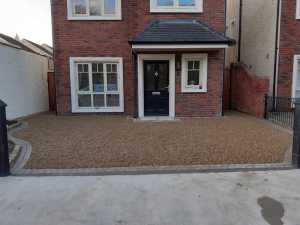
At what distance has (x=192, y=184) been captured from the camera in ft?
12.6

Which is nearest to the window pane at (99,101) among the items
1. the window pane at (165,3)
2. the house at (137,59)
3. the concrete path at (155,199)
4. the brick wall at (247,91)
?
the house at (137,59)

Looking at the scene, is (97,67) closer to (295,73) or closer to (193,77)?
(193,77)

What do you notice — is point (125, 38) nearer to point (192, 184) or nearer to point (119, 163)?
point (119, 163)

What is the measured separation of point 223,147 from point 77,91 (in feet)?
24.0

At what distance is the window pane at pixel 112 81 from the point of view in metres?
11.0

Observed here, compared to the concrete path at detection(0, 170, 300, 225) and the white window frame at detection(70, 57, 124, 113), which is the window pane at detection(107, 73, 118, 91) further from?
the concrete path at detection(0, 170, 300, 225)

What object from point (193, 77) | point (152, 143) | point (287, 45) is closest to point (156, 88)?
point (193, 77)

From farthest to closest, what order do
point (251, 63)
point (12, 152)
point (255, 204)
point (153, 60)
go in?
point (251, 63), point (153, 60), point (12, 152), point (255, 204)

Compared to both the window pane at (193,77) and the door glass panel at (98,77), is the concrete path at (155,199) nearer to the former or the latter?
the window pane at (193,77)

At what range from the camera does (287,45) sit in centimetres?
1105

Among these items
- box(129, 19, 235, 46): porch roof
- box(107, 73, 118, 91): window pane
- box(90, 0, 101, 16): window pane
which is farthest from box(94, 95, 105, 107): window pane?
box(90, 0, 101, 16): window pane

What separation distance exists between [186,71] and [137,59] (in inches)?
79.8

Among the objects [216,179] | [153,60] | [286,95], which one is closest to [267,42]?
[286,95]

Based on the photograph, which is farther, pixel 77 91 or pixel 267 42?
pixel 267 42
